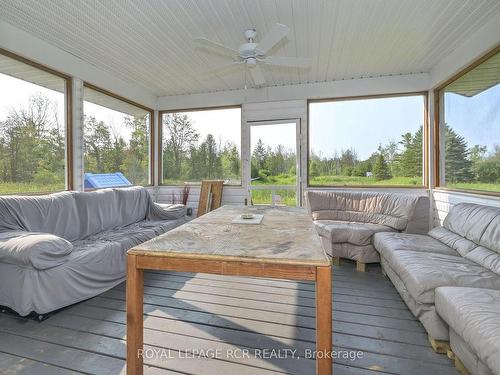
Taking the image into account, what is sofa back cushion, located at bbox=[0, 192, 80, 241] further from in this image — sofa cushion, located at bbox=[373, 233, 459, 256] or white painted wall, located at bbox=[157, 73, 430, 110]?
sofa cushion, located at bbox=[373, 233, 459, 256]

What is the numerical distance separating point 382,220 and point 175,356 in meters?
3.19

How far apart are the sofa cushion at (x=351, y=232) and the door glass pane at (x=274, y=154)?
1.64 m

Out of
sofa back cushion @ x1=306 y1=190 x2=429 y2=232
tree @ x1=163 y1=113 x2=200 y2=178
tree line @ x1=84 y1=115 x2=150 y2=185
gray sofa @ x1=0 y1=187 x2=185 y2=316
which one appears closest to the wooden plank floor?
gray sofa @ x1=0 y1=187 x2=185 y2=316

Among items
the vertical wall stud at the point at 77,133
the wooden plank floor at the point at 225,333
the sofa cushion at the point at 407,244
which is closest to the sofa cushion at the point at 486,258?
the sofa cushion at the point at 407,244

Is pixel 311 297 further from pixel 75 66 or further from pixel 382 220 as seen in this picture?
pixel 75 66

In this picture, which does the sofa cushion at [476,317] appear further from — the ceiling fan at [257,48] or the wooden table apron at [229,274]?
the ceiling fan at [257,48]

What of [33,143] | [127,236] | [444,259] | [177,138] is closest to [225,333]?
[127,236]

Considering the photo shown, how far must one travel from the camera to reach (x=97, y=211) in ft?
11.2

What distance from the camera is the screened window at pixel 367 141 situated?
464 centimetres

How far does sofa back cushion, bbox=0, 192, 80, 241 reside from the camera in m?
2.57

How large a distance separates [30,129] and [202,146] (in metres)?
2.84

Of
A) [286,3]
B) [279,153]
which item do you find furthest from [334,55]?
[279,153]

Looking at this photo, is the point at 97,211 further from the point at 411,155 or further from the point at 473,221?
the point at 411,155

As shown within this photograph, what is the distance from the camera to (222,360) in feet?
5.47
